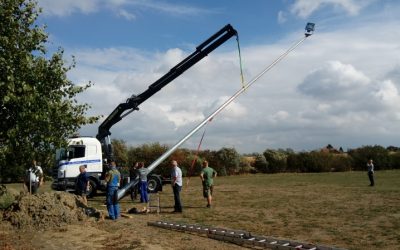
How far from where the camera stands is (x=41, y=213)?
47.0 ft

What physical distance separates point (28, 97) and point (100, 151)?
14.8 metres

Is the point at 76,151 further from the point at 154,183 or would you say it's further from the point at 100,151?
the point at 154,183

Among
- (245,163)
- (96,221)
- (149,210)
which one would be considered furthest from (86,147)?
(245,163)

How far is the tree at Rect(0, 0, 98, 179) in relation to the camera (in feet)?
38.0

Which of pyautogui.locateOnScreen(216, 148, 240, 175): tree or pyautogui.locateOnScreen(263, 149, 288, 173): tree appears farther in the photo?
pyautogui.locateOnScreen(263, 149, 288, 173): tree

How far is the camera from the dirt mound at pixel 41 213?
46.2ft

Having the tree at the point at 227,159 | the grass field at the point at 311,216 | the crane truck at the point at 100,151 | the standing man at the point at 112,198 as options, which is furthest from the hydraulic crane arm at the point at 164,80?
the tree at the point at 227,159

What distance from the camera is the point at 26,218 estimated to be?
14.1 metres

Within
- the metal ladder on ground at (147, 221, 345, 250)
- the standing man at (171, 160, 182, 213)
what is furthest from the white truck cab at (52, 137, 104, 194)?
the metal ladder on ground at (147, 221, 345, 250)

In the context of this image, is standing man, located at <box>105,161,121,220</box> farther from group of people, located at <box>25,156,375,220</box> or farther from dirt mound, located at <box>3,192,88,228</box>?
dirt mound, located at <box>3,192,88,228</box>

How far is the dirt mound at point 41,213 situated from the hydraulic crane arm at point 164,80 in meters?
11.0

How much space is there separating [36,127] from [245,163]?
45169 millimetres

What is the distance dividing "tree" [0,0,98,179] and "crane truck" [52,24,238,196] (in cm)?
1128

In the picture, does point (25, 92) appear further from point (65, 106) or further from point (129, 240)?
point (129, 240)
